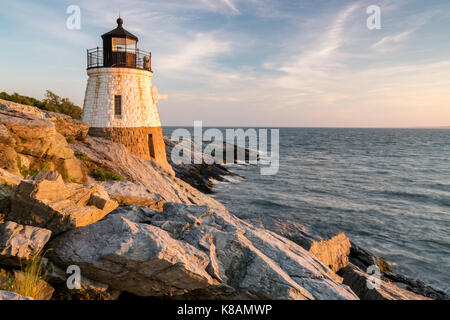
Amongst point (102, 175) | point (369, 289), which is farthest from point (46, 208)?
point (369, 289)

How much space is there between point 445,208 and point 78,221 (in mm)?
27857

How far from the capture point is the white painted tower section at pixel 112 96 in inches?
690

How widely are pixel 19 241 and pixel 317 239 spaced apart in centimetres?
934

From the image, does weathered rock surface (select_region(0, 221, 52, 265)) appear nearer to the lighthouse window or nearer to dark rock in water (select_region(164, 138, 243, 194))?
the lighthouse window

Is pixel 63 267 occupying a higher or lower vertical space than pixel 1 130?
lower

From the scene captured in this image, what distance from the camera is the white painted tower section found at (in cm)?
1753

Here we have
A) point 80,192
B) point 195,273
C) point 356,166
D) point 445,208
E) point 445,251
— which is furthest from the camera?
point 356,166

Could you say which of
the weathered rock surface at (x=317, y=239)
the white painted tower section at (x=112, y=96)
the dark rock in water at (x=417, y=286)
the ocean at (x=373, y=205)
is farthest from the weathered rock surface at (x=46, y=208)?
the white painted tower section at (x=112, y=96)

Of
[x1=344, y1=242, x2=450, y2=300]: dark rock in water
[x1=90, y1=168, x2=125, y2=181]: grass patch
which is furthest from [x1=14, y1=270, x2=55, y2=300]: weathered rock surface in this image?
[x1=344, y1=242, x2=450, y2=300]: dark rock in water

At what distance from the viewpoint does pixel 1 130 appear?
25.1ft

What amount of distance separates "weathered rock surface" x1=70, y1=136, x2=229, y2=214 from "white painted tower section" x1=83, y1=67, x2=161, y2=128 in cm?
172

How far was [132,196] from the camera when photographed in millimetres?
7465
